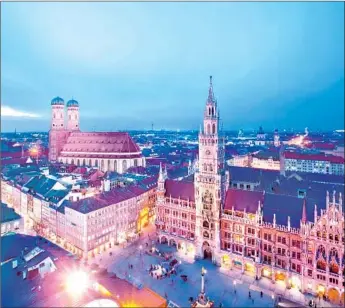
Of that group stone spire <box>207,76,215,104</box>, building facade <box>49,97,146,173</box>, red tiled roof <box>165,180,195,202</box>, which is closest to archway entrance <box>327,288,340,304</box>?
red tiled roof <box>165,180,195,202</box>

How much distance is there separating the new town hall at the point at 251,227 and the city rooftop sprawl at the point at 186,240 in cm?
14

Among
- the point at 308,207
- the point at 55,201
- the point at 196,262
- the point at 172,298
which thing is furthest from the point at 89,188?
the point at 308,207

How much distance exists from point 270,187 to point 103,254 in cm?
Result: 3753

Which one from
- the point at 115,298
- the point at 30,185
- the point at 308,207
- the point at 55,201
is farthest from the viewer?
the point at 30,185

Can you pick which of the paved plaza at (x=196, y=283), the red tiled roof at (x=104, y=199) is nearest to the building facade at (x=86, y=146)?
the red tiled roof at (x=104, y=199)

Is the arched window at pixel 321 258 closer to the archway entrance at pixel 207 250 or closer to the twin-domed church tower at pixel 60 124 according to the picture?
the archway entrance at pixel 207 250

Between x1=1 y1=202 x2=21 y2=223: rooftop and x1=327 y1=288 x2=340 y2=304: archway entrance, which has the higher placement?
x1=1 y1=202 x2=21 y2=223: rooftop

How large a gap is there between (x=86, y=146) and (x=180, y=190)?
63.5 m

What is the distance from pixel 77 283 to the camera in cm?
2648

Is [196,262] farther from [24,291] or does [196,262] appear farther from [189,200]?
[24,291]

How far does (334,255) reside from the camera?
123 feet

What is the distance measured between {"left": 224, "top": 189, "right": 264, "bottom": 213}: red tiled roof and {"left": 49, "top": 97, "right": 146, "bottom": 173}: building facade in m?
56.5

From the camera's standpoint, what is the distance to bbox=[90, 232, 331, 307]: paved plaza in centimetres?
3806

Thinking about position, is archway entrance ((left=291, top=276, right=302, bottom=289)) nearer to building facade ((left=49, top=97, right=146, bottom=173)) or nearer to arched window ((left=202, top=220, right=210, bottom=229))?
arched window ((left=202, top=220, right=210, bottom=229))
